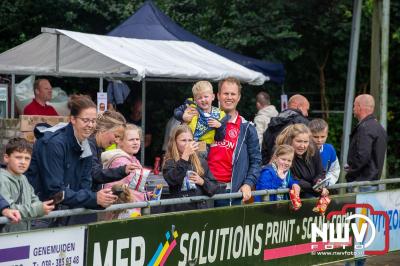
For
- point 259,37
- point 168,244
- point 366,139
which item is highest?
point 259,37

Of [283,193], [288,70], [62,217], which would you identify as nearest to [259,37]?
[288,70]

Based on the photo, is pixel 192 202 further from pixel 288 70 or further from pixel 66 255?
pixel 288 70

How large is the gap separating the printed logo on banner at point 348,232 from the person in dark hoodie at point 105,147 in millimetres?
2310

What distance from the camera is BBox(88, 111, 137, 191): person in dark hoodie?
7.45 metres

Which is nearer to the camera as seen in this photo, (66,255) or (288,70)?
(66,255)

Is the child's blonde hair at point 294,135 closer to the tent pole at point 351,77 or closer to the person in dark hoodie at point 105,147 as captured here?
the person in dark hoodie at point 105,147

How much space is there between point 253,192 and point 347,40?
11.7 meters

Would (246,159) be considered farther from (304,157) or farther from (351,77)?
(351,77)

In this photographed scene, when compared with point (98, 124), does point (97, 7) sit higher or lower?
higher

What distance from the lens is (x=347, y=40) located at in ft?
64.6

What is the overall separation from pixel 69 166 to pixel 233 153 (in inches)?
82.4

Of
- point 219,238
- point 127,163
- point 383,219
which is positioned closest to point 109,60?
point 383,219

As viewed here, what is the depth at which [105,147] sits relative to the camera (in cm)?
834

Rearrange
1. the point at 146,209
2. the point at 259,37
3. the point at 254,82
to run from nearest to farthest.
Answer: the point at 146,209, the point at 254,82, the point at 259,37
